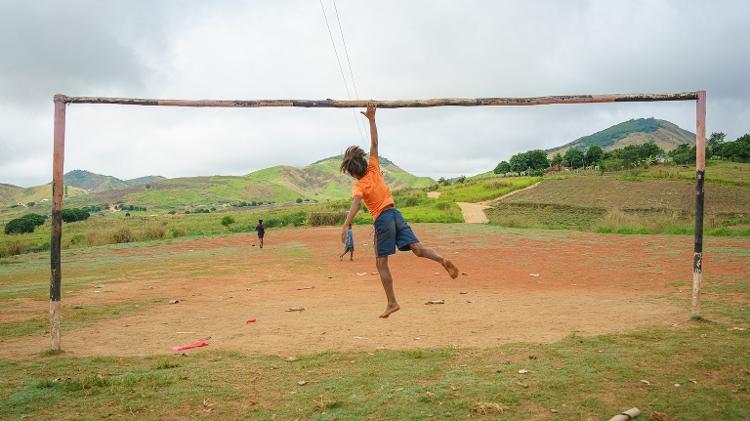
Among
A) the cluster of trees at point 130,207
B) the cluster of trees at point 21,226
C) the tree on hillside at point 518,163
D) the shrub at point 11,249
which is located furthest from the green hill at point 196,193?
the shrub at point 11,249

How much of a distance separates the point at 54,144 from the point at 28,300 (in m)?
7.29

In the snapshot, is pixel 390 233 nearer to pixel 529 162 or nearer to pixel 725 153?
pixel 725 153

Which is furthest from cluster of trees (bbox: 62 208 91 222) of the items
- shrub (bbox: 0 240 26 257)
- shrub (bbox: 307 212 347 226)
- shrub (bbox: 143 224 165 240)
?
shrub (bbox: 307 212 347 226)

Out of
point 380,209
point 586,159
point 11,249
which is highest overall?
point 586,159

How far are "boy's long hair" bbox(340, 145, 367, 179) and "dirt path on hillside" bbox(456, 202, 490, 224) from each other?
34857mm

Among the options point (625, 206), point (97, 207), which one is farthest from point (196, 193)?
point (625, 206)

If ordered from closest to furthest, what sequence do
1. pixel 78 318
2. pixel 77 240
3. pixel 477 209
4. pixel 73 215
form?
pixel 78 318 → pixel 77 240 → pixel 477 209 → pixel 73 215

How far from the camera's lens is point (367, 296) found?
1222 cm

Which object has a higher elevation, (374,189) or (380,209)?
(374,189)

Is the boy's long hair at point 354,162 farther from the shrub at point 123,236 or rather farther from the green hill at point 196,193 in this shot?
the green hill at point 196,193

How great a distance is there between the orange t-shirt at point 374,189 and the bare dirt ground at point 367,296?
2.10 metres

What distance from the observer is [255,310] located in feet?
35.2

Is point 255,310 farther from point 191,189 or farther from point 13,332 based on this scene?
point 191,189

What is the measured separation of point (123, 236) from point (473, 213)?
29.2 meters
